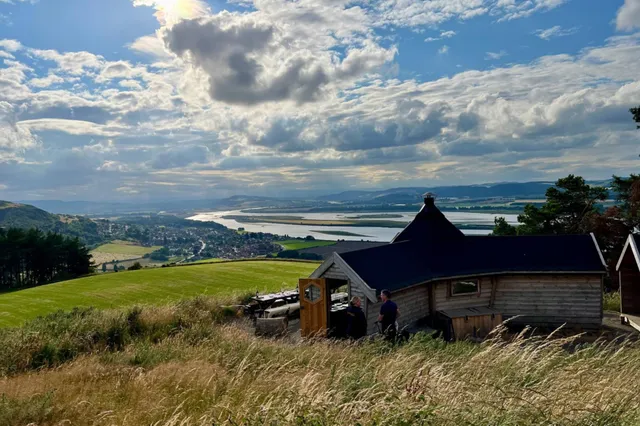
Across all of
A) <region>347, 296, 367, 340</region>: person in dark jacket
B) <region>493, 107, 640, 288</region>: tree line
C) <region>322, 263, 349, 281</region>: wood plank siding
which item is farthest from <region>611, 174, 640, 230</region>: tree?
<region>347, 296, 367, 340</region>: person in dark jacket

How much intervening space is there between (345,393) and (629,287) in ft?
54.0

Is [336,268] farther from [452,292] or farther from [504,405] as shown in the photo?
[504,405]

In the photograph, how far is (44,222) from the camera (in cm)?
17162

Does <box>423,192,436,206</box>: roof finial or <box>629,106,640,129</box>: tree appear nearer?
<box>423,192,436,206</box>: roof finial

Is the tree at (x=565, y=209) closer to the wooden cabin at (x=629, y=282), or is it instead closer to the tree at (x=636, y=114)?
the tree at (x=636, y=114)

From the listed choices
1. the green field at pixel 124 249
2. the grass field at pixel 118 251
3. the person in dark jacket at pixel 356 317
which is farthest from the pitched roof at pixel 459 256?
the green field at pixel 124 249

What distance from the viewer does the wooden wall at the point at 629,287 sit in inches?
643

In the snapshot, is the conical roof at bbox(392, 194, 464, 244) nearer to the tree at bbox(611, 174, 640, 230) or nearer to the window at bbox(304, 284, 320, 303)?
the window at bbox(304, 284, 320, 303)

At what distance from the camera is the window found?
1521cm

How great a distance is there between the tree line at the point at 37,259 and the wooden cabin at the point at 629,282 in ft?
187

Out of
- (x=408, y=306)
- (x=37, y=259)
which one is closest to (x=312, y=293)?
(x=408, y=306)

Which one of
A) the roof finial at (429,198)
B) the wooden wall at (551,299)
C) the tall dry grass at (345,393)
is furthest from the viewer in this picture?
the roof finial at (429,198)

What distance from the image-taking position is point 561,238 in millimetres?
17641

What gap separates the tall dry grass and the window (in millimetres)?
6914
